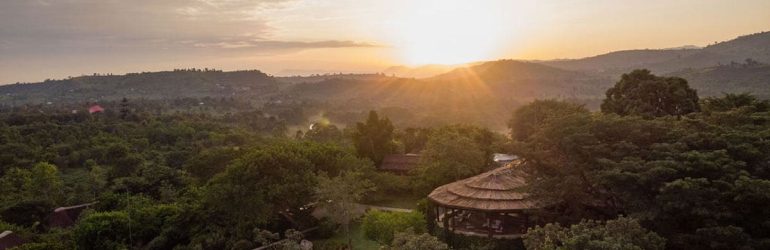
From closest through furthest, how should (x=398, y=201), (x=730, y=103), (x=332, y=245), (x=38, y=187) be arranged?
(x=332, y=245)
(x=730, y=103)
(x=398, y=201)
(x=38, y=187)

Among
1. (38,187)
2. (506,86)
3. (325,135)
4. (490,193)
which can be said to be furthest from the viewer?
(506,86)

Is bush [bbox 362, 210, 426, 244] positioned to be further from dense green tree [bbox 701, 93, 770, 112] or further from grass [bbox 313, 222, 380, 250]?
dense green tree [bbox 701, 93, 770, 112]

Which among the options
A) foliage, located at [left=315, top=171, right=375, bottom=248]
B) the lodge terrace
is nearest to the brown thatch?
the lodge terrace

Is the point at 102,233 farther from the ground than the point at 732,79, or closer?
closer

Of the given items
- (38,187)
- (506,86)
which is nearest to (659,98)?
(38,187)

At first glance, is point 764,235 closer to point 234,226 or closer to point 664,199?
point 664,199

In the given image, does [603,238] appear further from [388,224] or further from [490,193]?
[388,224]
